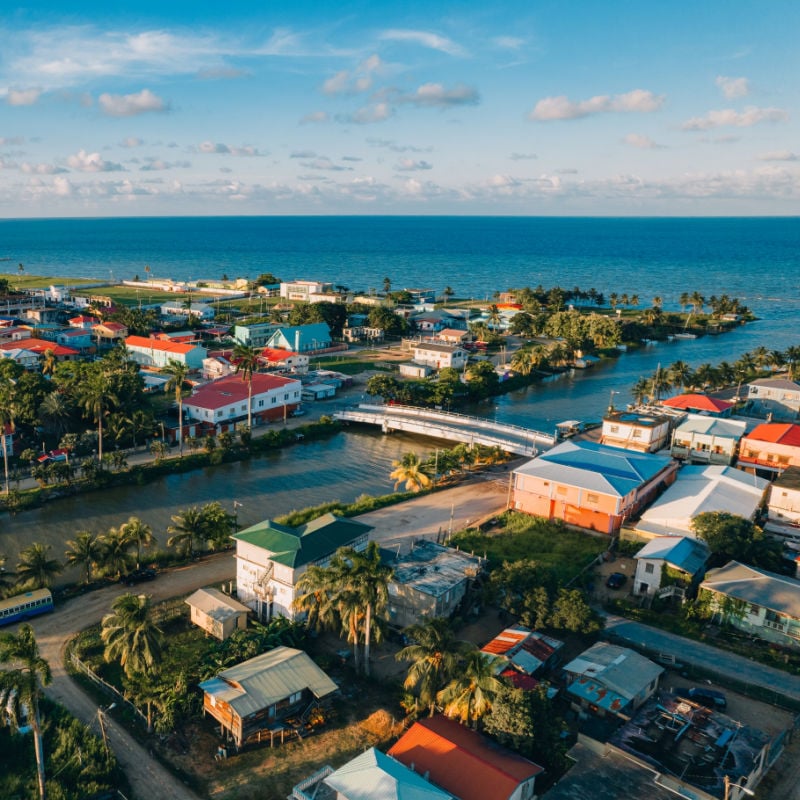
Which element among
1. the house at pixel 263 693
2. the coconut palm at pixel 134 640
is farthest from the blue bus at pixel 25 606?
the house at pixel 263 693

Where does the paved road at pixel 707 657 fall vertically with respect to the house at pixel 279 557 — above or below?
below

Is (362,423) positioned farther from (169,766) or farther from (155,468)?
(169,766)

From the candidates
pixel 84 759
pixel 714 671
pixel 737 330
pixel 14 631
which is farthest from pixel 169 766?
pixel 737 330

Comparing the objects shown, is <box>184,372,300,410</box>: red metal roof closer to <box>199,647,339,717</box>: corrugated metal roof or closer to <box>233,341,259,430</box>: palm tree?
<box>233,341,259,430</box>: palm tree

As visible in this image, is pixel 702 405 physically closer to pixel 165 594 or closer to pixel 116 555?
pixel 165 594

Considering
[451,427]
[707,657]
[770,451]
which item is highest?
[770,451]

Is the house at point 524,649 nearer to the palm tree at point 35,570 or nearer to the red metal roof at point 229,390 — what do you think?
the palm tree at point 35,570

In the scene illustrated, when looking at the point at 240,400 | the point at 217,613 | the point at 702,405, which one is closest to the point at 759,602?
the point at 217,613
